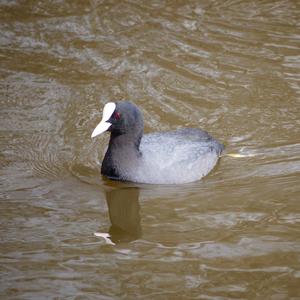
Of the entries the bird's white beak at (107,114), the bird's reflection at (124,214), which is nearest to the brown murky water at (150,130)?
the bird's reflection at (124,214)

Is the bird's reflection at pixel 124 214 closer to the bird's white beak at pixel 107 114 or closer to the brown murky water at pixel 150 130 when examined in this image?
the brown murky water at pixel 150 130

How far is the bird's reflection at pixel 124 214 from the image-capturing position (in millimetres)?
4988

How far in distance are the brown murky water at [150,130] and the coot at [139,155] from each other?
111mm

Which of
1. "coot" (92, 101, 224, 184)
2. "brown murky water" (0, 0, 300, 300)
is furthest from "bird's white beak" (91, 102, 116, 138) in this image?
"brown murky water" (0, 0, 300, 300)

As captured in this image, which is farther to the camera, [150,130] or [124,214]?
[150,130]

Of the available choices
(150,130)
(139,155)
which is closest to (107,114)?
(139,155)

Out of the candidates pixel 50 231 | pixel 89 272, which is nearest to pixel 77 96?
pixel 50 231

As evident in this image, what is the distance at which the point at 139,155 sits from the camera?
228 inches

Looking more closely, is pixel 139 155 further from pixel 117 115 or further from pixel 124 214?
pixel 124 214

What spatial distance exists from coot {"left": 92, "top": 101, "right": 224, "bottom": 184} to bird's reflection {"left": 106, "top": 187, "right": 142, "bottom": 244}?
0.47 ft

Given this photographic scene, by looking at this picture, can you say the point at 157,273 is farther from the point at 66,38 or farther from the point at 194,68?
the point at 66,38

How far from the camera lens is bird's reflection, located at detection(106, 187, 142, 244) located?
499 centimetres

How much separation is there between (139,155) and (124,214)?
0.60 metres

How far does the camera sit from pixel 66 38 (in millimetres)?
8641
